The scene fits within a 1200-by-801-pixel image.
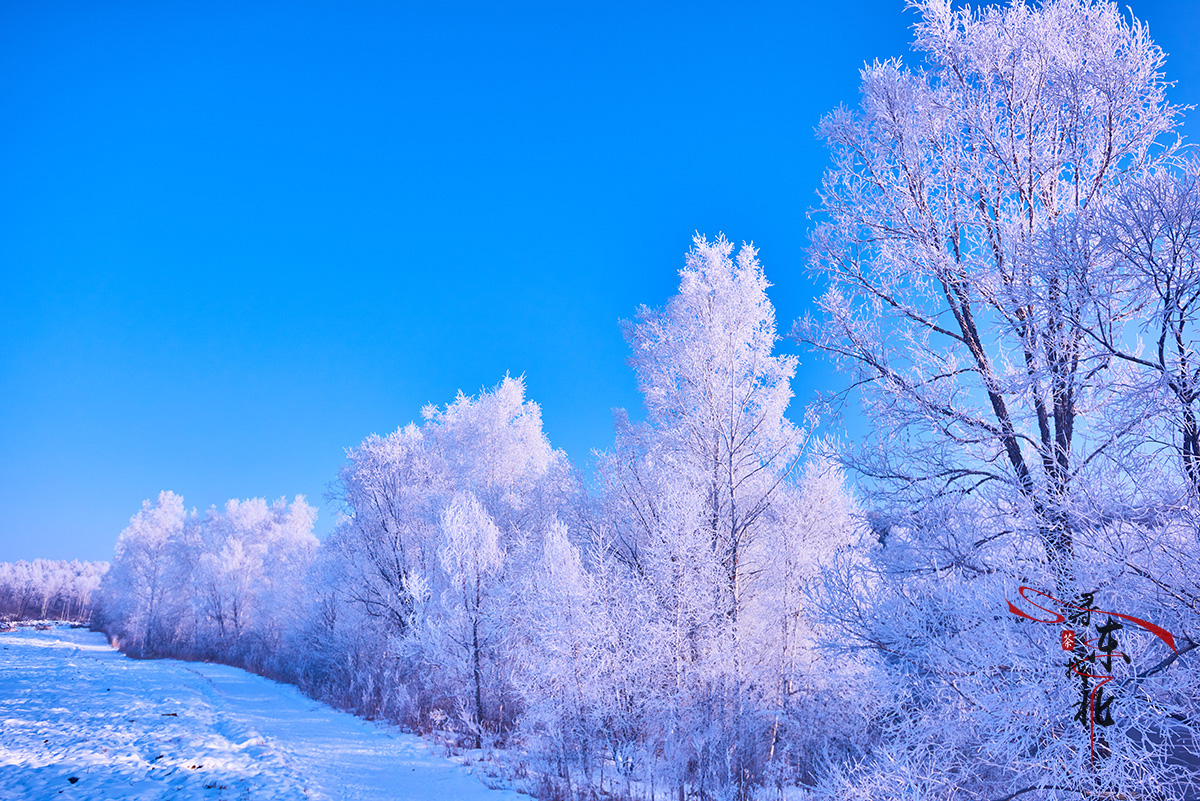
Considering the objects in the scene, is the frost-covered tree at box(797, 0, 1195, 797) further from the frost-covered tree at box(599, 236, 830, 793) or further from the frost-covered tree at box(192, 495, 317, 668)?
the frost-covered tree at box(192, 495, 317, 668)

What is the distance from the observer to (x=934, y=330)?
6.55 meters

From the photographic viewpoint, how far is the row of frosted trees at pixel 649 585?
9.82 meters

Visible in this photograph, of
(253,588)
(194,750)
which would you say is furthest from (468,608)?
(253,588)

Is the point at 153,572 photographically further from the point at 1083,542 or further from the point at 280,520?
the point at 1083,542

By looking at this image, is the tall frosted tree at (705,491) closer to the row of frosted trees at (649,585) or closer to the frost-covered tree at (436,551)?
the row of frosted trees at (649,585)

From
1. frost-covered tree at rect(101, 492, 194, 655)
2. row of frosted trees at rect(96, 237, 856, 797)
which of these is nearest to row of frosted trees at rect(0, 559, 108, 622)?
frost-covered tree at rect(101, 492, 194, 655)

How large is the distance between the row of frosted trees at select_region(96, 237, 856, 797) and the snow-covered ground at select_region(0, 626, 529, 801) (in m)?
1.98

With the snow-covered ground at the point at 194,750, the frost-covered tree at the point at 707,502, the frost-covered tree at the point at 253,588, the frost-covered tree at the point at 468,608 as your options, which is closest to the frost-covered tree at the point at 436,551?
the frost-covered tree at the point at 468,608

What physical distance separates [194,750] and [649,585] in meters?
8.35

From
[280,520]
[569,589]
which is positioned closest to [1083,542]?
[569,589]

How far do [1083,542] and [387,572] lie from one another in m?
20.8

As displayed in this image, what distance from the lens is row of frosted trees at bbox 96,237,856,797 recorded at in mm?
9820

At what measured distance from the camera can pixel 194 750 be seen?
9.68 meters

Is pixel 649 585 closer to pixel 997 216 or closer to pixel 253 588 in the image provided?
pixel 997 216
